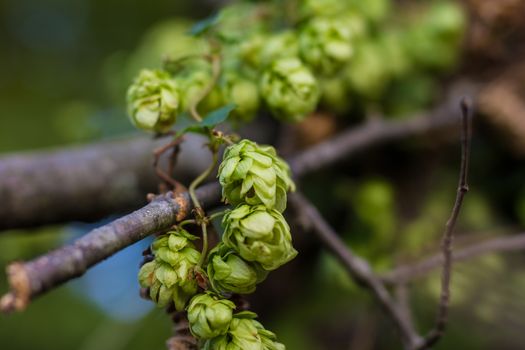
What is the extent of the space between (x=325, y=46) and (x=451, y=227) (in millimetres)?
Answer: 315

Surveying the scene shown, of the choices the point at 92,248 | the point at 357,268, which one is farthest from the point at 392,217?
the point at 92,248

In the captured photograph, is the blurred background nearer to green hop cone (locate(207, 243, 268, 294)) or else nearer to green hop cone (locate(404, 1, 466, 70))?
green hop cone (locate(404, 1, 466, 70))

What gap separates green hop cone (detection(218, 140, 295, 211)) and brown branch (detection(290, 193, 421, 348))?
0.26 meters

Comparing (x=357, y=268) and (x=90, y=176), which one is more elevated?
(x=90, y=176)

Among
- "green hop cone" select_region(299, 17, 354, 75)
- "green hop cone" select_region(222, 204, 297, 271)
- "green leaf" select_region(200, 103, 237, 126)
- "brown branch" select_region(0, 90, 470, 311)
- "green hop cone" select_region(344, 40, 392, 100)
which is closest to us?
"brown branch" select_region(0, 90, 470, 311)

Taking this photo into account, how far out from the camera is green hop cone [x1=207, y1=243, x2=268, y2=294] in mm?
612

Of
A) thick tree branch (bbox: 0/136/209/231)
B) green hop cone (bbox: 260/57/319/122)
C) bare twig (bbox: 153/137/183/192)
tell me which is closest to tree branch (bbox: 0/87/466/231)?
thick tree branch (bbox: 0/136/209/231)

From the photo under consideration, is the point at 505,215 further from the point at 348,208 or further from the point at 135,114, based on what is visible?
the point at 135,114

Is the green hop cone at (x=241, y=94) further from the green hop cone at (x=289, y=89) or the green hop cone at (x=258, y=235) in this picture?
the green hop cone at (x=258, y=235)

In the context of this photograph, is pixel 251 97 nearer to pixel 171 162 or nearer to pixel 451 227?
pixel 171 162

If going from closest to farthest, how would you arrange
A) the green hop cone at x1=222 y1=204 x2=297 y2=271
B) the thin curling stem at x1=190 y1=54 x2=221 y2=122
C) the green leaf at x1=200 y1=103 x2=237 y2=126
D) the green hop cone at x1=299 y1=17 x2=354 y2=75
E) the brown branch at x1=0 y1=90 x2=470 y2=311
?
1. the brown branch at x1=0 y1=90 x2=470 y2=311
2. the green hop cone at x1=222 y1=204 x2=297 y2=271
3. the green leaf at x1=200 y1=103 x2=237 y2=126
4. the thin curling stem at x1=190 y1=54 x2=221 y2=122
5. the green hop cone at x1=299 y1=17 x2=354 y2=75

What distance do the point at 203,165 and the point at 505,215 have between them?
0.61 metres

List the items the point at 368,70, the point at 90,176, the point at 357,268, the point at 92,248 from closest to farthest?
the point at 92,248 < the point at 357,268 < the point at 90,176 < the point at 368,70

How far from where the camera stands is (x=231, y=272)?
2.00 feet
